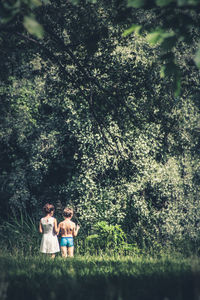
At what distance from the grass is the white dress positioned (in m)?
3.49

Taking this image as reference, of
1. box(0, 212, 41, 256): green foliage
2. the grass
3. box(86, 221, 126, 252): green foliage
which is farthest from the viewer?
box(86, 221, 126, 252): green foliage

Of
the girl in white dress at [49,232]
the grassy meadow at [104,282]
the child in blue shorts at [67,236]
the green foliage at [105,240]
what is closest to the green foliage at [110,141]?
the green foliage at [105,240]

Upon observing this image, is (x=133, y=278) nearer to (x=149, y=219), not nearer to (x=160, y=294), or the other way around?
(x=160, y=294)

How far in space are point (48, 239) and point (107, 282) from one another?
4934 mm

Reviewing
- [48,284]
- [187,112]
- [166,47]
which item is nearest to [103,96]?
[166,47]

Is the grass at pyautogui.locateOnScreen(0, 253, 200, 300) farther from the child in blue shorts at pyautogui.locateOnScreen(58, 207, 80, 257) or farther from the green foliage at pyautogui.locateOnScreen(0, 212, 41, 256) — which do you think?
the green foliage at pyautogui.locateOnScreen(0, 212, 41, 256)

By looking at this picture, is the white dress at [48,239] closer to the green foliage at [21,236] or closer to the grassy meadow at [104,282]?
the green foliage at [21,236]

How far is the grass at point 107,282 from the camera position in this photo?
101 inches

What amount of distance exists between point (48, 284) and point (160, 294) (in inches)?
42.6

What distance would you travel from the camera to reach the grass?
2564 mm

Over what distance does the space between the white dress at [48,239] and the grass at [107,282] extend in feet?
11.5

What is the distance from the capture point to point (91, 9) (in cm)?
571

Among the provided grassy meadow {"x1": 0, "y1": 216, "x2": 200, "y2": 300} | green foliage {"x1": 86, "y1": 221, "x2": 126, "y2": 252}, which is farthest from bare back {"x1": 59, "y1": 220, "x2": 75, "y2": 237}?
grassy meadow {"x1": 0, "y1": 216, "x2": 200, "y2": 300}

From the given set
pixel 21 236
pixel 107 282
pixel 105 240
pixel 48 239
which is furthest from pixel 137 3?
pixel 105 240
